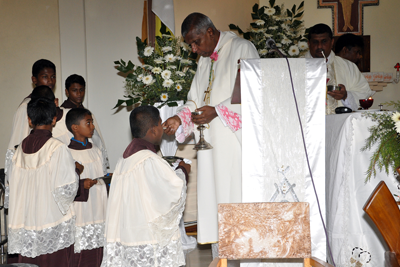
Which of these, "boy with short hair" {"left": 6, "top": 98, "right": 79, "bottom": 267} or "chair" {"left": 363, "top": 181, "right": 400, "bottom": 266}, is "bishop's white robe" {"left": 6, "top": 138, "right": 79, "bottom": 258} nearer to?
"boy with short hair" {"left": 6, "top": 98, "right": 79, "bottom": 267}

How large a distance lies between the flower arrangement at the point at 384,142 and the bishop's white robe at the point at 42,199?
235 centimetres

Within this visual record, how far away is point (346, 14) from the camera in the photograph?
22.7 ft

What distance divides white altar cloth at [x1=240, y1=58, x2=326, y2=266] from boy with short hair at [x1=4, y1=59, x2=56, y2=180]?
9.10 ft

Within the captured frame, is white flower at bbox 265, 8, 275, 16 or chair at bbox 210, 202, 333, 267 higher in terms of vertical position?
white flower at bbox 265, 8, 275, 16

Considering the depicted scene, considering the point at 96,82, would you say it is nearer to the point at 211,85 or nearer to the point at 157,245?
the point at 211,85

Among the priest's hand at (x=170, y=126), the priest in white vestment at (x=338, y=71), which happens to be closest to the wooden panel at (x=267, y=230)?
the priest's hand at (x=170, y=126)

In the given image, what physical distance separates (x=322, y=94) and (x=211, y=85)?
1199mm

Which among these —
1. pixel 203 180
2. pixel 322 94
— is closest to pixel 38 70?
pixel 203 180

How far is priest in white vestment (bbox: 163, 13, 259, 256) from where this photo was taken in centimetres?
348

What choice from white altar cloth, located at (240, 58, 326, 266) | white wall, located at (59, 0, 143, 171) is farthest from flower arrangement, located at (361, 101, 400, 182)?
white wall, located at (59, 0, 143, 171)

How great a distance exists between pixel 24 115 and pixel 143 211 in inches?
89.9

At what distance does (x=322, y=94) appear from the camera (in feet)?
9.12

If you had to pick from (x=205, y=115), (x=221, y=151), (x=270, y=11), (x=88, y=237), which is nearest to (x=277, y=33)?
(x=270, y=11)

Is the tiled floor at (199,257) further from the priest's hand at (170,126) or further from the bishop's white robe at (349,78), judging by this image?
the bishop's white robe at (349,78)
